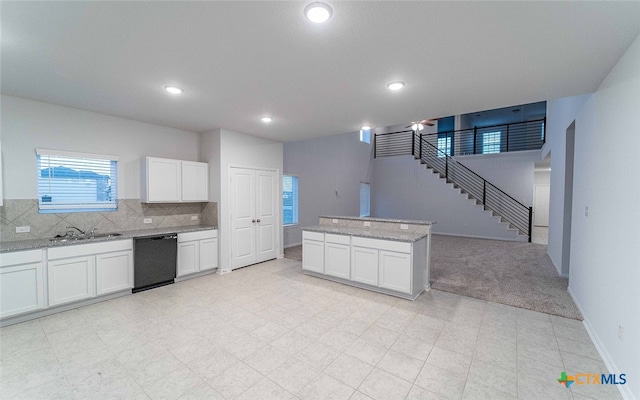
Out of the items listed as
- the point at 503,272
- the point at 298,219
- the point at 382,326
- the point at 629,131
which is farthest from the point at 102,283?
the point at 503,272

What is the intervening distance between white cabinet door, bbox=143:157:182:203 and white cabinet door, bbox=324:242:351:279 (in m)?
2.85

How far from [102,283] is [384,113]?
15.5 ft

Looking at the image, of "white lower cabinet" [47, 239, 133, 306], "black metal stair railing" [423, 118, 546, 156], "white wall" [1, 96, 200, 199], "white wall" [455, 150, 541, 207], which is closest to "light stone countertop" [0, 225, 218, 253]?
"white lower cabinet" [47, 239, 133, 306]

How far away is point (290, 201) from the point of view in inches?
281

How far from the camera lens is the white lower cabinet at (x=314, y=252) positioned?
467 centimetres

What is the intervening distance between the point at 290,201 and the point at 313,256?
2656 mm

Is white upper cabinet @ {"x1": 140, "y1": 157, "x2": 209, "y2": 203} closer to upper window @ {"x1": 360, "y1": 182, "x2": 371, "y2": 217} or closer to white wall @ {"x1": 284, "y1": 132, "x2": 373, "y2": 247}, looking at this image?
white wall @ {"x1": 284, "y1": 132, "x2": 373, "y2": 247}

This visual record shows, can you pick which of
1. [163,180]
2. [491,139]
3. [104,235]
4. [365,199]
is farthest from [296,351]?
[491,139]

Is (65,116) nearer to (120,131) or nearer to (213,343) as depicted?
(120,131)

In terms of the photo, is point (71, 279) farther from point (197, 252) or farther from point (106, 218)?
point (197, 252)

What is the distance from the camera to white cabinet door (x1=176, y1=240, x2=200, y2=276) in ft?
14.7

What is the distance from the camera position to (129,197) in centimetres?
439

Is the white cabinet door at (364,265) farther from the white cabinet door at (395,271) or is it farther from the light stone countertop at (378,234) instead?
the light stone countertop at (378,234)

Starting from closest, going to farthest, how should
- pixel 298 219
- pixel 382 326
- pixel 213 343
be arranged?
pixel 213 343, pixel 382 326, pixel 298 219
